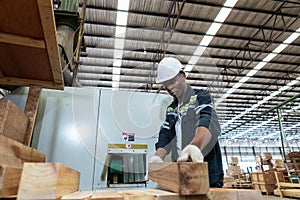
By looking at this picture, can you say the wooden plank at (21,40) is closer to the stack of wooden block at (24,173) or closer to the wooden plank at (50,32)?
the wooden plank at (50,32)

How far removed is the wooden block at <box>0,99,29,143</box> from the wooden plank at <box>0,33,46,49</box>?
408 mm

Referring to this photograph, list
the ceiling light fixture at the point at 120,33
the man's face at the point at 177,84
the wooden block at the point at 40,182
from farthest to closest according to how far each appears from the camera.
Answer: the ceiling light fixture at the point at 120,33 → the man's face at the point at 177,84 → the wooden block at the point at 40,182

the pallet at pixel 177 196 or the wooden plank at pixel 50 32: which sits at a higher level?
the wooden plank at pixel 50 32

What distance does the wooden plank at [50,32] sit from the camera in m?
1.03

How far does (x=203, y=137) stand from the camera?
1.23 metres

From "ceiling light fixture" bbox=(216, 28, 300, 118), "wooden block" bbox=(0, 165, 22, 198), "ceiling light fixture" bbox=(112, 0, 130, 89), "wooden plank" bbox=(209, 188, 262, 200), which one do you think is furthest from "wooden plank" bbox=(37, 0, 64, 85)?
"ceiling light fixture" bbox=(216, 28, 300, 118)

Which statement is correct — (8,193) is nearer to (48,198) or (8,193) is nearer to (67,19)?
(48,198)

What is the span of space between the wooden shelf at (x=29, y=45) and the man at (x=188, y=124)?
871 mm

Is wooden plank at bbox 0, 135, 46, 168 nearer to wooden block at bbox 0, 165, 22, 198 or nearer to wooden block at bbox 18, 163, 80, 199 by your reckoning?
wooden block at bbox 0, 165, 22, 198

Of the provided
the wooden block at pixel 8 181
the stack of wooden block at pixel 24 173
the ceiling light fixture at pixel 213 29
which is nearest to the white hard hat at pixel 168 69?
the stack of wooden block at pixel 24 173

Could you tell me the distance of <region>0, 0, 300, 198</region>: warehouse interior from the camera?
5.57ft

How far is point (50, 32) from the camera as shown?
1.21 meters

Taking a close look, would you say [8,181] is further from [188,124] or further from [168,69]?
[168,69]

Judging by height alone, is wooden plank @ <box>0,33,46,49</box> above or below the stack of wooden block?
above
